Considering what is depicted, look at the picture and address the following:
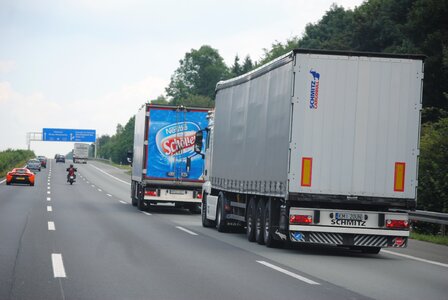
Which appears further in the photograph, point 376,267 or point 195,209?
point 195,209

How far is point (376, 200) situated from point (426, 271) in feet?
7.55

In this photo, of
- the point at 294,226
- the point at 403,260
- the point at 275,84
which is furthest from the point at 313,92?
the point at 403,260

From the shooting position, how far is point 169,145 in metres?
28.5

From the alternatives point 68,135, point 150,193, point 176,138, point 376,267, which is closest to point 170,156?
point 176,138

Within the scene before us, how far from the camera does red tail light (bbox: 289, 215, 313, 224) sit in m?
15.0

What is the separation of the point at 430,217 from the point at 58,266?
11.7 metres

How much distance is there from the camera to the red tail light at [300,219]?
15023mm

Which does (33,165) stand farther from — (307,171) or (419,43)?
(307,171)

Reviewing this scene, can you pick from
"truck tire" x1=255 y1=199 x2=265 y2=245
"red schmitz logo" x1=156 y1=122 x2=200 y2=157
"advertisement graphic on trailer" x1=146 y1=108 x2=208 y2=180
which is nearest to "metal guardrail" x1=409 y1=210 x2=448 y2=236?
"truck tire" x1=255 y1=199 x2=265 y2=245

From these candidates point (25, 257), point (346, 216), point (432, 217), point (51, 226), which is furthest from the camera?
point (432, 217)

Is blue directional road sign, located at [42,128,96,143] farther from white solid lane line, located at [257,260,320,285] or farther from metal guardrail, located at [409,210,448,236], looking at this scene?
white solid lane line, located at [257,260,320,285]

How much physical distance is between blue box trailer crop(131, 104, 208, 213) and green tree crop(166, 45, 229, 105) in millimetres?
110064

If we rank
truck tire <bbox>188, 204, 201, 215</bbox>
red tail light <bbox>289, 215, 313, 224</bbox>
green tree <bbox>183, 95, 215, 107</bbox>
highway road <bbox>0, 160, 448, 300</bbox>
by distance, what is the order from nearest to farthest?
highway road <bbox>0, 160, 448, 300</bbox> → red tail light <bbox>289, 215, 313, 224</bbox> → truck tire <bbox>188, 204, 201, 215</bbox> → green tree <bbox>183, 95, 215, 107</bbox>

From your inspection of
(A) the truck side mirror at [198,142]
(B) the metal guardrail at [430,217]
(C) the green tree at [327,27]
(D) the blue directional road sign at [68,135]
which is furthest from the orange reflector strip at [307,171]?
(D) the blue directional road sign at [68,135]
